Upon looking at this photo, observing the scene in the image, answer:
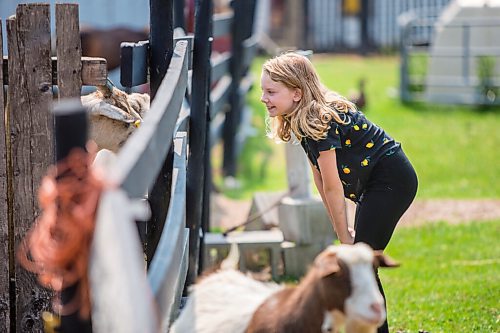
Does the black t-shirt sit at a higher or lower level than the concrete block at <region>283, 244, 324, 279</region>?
higher

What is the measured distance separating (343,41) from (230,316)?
2774 cm

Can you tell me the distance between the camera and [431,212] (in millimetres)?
9102

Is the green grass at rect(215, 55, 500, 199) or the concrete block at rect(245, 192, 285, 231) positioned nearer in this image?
the concrete block at rect(245, 192, 285, 231)

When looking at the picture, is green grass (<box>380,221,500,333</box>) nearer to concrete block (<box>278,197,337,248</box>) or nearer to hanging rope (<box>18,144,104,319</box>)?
concrete block (<box>278,197,337,248</box>)

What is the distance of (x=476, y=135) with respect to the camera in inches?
539

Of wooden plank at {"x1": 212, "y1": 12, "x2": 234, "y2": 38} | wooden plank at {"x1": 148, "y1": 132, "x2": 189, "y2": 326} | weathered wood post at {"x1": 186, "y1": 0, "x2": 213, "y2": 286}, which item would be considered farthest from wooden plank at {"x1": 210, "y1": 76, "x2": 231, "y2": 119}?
wooden plank at {"x1": 148, "y1": 132, "x2": 189, "y2": 326}

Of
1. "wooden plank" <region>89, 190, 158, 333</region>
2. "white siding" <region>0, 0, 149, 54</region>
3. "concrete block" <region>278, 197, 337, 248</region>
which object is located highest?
"white siding" <region>0, 0, 149, 54</region>

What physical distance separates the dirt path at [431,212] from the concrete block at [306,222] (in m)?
1.81

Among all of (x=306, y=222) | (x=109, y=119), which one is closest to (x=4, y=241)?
(x=109, y=119)

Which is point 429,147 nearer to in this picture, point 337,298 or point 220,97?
point 220,97

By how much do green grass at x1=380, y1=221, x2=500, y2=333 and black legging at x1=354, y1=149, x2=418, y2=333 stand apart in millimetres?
955

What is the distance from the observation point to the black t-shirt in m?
4.32

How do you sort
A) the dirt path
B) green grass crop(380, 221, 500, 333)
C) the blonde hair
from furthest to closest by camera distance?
the dirt path < green grass crop(380, 221, 500, 333) < the blonde hair

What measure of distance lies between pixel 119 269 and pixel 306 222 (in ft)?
15.0
